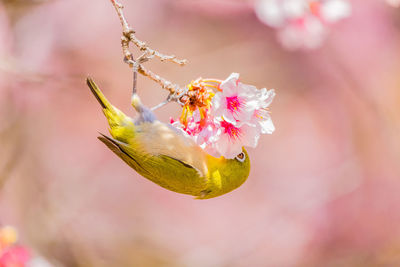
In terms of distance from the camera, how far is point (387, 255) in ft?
13.2

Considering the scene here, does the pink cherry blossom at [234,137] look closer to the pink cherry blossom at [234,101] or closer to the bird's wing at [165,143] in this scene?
the pink cherry blossom at [234,101]

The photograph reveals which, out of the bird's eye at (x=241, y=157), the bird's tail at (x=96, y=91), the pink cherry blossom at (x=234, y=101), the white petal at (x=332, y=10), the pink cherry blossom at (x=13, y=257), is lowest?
→ the pink cherry blossom at (x=13, y=257)

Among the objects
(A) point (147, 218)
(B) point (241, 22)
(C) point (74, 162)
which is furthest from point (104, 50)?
(A) point (147, 218)

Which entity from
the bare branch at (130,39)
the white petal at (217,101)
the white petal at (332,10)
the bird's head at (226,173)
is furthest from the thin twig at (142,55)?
the white petal at (332,10)

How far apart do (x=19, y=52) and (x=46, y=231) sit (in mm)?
1303

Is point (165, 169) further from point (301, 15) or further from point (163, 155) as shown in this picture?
point (301, 15)

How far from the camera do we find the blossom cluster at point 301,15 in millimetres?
2643

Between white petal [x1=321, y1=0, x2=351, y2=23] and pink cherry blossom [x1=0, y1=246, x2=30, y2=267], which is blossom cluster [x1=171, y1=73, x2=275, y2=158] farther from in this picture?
white petal [x1=321, y1=0, x2=351, y2=23]

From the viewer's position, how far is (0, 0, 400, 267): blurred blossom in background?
355cm

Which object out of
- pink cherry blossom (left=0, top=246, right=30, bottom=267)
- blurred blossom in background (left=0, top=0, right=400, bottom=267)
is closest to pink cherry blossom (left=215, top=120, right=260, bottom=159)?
pink cherry blossom (left=0, top=246, right=30, bottom=267)

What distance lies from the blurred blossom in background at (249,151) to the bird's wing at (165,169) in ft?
6.35

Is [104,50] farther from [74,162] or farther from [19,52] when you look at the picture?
[19,52]

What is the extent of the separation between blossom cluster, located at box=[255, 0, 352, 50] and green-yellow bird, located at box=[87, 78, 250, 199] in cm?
158

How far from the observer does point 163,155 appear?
4.62 feet
